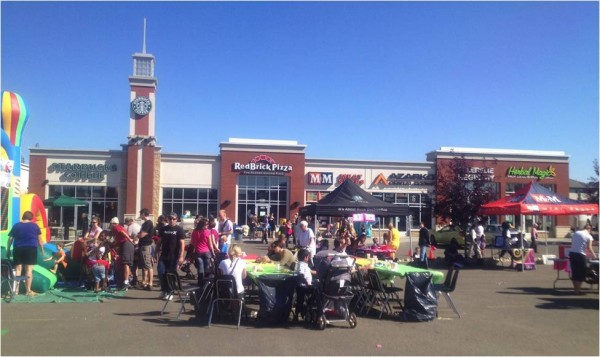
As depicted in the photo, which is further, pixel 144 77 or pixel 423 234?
pixel 144 77

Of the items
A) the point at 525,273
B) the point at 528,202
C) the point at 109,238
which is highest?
the point at 528,202

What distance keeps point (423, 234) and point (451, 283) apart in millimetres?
7543

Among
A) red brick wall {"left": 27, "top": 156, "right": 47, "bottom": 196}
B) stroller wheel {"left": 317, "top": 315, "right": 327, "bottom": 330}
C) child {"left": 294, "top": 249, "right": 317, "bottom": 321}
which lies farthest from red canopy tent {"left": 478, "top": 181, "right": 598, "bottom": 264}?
red brick wall {"left": 27, "top": 156, "right": 47, "bottom": 196}

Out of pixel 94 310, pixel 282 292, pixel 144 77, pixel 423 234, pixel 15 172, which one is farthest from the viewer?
pixel 144 77

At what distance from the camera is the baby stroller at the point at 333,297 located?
24.0 ft

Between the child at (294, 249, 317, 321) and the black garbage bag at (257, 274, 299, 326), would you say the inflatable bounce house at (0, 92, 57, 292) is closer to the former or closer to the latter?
the black garbage bag at (257, 274, 299, 326)

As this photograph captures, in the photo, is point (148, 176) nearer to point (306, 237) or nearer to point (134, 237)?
point (134, 237)

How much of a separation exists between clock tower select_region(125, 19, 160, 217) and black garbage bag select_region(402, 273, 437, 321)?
83.9ft

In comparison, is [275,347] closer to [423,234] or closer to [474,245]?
[423,234]

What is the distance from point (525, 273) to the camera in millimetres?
14508

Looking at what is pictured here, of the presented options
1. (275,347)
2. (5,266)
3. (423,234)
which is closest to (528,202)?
(423,234)

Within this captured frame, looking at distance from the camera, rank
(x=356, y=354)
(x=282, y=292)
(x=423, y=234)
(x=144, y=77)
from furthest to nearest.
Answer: (x=144, y=77), (x=423, y=234), (x=282, y=292), (x=356, y=354)

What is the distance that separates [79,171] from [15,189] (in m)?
21.2

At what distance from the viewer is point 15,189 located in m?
11.2
